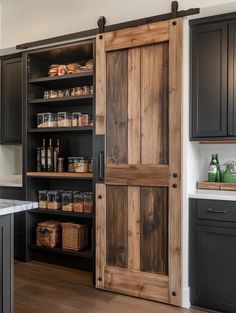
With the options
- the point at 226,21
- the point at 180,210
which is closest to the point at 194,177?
the point at 180,210

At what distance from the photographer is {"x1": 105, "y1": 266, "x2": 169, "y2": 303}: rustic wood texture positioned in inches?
101

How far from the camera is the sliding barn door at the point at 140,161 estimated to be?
2521 millimetres

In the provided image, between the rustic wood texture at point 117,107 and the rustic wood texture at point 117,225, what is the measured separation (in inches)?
11.6

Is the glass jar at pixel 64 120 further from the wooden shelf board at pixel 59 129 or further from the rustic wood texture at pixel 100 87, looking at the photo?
the rustic wood texture at pixel 100 87

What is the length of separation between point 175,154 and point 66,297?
1539 mm

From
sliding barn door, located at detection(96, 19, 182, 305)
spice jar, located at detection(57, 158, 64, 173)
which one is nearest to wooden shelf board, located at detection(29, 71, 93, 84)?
sliding barn door, located at detection(96, 19, 182, 305)

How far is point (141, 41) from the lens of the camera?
2.64 metres

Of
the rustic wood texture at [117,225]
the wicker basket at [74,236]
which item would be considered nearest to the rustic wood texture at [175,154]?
the rustic wood texture at [117,225]

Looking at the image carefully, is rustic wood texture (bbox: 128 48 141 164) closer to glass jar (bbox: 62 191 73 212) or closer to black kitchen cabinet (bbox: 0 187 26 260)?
glass jar (bbox: 62 191 73 212)

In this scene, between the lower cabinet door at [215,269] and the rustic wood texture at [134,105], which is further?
the rustic wood texture at [134,105]

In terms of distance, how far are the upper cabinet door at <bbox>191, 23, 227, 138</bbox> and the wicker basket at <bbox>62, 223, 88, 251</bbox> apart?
1546 mm

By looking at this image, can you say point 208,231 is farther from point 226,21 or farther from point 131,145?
point 226,21

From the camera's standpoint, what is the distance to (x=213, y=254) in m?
2.41

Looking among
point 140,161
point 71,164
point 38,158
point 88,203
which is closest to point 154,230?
point 140,161
